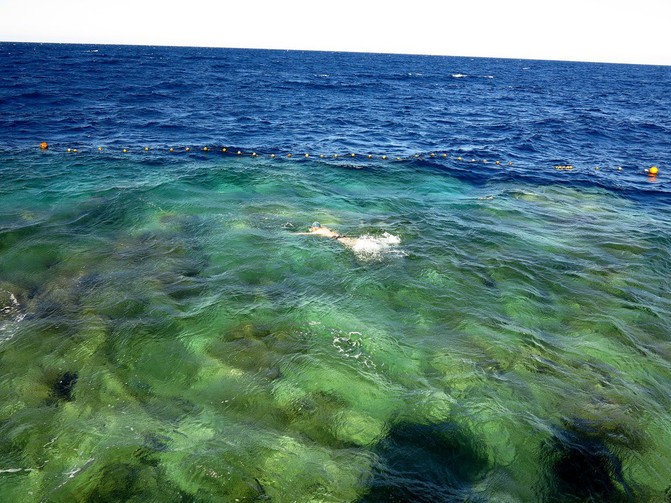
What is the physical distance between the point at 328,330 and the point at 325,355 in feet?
3.12

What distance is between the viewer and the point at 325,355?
9.28 meters

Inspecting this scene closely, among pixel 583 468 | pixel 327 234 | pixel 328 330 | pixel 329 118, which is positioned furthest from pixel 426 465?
pixel 329 118

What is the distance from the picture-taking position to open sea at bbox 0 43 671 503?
669cm

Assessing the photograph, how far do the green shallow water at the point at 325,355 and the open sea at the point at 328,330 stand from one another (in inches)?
2.0

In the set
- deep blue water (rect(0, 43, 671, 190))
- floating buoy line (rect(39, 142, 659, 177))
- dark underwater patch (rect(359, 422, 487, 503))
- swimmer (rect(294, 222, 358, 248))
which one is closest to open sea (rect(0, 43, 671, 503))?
dark underwater patch (rect(359, 422, 487, 503))

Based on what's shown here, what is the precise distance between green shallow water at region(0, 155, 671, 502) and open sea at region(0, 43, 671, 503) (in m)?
0.05

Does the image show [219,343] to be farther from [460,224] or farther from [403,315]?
[460,224]

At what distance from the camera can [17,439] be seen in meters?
6.86

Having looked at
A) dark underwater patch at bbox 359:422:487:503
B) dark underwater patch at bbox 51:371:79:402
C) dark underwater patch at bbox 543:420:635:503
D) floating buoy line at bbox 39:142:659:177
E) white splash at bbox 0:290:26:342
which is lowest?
dark underwater patch at bbox 51:371:79:402

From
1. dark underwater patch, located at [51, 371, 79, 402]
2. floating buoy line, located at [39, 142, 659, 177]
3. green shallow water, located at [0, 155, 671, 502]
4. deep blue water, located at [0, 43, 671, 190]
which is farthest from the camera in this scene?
deep blue water, located at [0, 43, 671, 190]

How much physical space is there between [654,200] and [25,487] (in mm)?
26877

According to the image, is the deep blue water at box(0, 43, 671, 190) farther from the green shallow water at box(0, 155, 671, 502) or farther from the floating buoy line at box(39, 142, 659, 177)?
the green shallow water at box(0, 155, 671, 502)

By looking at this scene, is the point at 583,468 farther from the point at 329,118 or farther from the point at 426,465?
the point at 329,118

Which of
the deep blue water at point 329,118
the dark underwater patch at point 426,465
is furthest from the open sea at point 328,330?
the deep blue water at point 329,118
